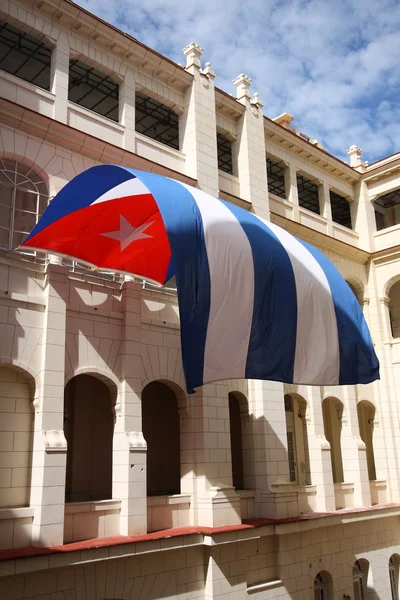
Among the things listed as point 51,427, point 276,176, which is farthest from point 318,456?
point 276,176

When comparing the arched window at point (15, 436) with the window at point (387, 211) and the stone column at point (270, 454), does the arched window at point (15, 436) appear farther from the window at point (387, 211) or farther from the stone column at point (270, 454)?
the window at point (387, 211)

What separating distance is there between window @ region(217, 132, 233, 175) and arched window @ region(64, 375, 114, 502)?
1067cm

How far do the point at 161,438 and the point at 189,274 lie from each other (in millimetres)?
9974

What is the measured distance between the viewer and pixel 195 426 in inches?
649

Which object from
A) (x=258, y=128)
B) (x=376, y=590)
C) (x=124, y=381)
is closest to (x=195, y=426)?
(x=124, y=381)

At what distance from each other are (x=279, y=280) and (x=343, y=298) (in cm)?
266

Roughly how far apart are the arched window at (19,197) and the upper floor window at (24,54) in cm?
433

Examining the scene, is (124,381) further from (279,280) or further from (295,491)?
(295,491)

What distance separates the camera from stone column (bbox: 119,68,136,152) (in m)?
17.5

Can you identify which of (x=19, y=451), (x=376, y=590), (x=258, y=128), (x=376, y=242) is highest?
(x=258, y=128)

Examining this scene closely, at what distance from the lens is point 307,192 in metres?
27.8

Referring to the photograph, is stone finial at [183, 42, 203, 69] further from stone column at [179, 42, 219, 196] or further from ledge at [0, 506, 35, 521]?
ledge at [0, 506, 35, 521]

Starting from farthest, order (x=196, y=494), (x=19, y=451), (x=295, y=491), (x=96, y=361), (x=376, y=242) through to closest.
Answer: (x=376, y=242) < (x=295, y=491) < (x=196, y=494) < (x=96, y=361) < (x=19, y=451)

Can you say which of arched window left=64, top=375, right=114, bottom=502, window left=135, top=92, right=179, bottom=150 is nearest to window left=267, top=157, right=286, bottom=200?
window left=135, top=92, right=179, bottom=150
